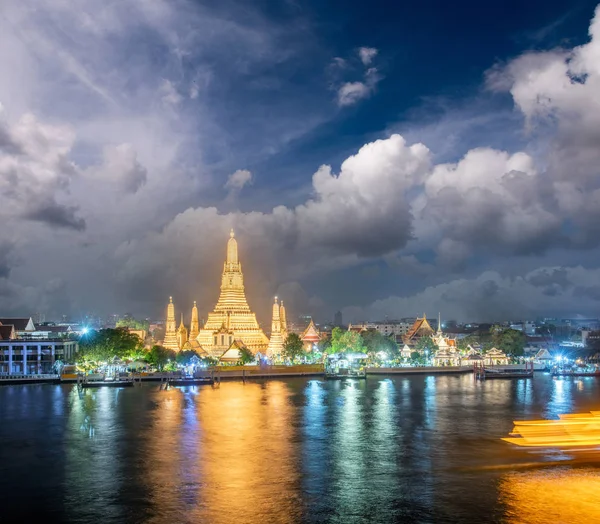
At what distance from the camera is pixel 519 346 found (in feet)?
295

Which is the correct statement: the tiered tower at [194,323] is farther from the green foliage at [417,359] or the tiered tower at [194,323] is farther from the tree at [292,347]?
the green foliage at [417,359]

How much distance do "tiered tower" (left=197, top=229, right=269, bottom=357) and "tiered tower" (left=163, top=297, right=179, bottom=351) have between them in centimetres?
339

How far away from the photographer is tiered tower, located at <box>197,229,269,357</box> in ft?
273

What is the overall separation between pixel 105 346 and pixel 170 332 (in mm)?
18017

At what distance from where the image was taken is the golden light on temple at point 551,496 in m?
21.2

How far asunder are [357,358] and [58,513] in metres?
63.1

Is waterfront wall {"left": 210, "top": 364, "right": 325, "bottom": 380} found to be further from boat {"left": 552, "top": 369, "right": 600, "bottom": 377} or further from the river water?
boat {"left": 552, "top": 369, "right": 600, "bottom": 377}

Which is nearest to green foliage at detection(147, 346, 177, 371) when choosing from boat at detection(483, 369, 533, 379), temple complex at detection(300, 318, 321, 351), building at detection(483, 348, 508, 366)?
temple complex at detection(300, 318, 321, 351)

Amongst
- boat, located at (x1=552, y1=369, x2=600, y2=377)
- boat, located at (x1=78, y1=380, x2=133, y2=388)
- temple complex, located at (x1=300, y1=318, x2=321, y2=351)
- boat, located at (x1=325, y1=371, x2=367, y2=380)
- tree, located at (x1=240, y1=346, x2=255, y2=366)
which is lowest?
boat, located at (x1=552, y1=369, x2=600, y2=377)

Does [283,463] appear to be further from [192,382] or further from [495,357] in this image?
[495,357]

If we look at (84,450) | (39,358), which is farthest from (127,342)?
(84,450)

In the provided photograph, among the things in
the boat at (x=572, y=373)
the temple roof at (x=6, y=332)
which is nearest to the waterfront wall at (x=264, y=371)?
the temple roof at (x=6, y=332)

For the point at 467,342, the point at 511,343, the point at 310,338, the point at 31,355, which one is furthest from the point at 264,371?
the point at 467,342

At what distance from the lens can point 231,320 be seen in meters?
86.6
